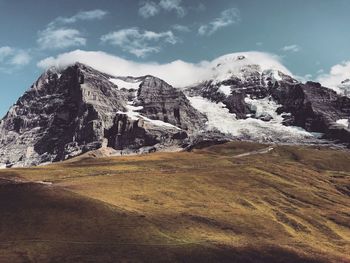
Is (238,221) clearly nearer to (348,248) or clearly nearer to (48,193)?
(348,248)

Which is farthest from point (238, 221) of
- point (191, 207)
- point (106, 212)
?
point (106, 212)

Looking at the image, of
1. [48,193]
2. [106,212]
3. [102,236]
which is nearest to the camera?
[102,236]

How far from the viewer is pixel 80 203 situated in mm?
149875

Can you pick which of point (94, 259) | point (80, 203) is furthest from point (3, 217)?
point (94, 259)

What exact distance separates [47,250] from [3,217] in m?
25.9

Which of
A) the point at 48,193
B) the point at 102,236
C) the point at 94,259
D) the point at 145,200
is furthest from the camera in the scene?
the point at 145,200

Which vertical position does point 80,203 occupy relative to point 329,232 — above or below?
above

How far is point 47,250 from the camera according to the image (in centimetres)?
11212

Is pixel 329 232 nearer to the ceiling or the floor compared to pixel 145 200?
nearer to the floor

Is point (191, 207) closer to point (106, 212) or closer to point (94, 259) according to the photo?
point (106, 212)

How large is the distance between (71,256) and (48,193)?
51.8 meters

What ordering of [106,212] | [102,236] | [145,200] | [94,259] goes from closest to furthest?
[94,259] → [102,236] → [106,212] → [145,200]

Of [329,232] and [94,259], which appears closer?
[94,259]

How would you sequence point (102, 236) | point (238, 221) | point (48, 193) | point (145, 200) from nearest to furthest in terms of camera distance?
point (102, 236), point (48, 193), point (238, 221), point (145, 200)
